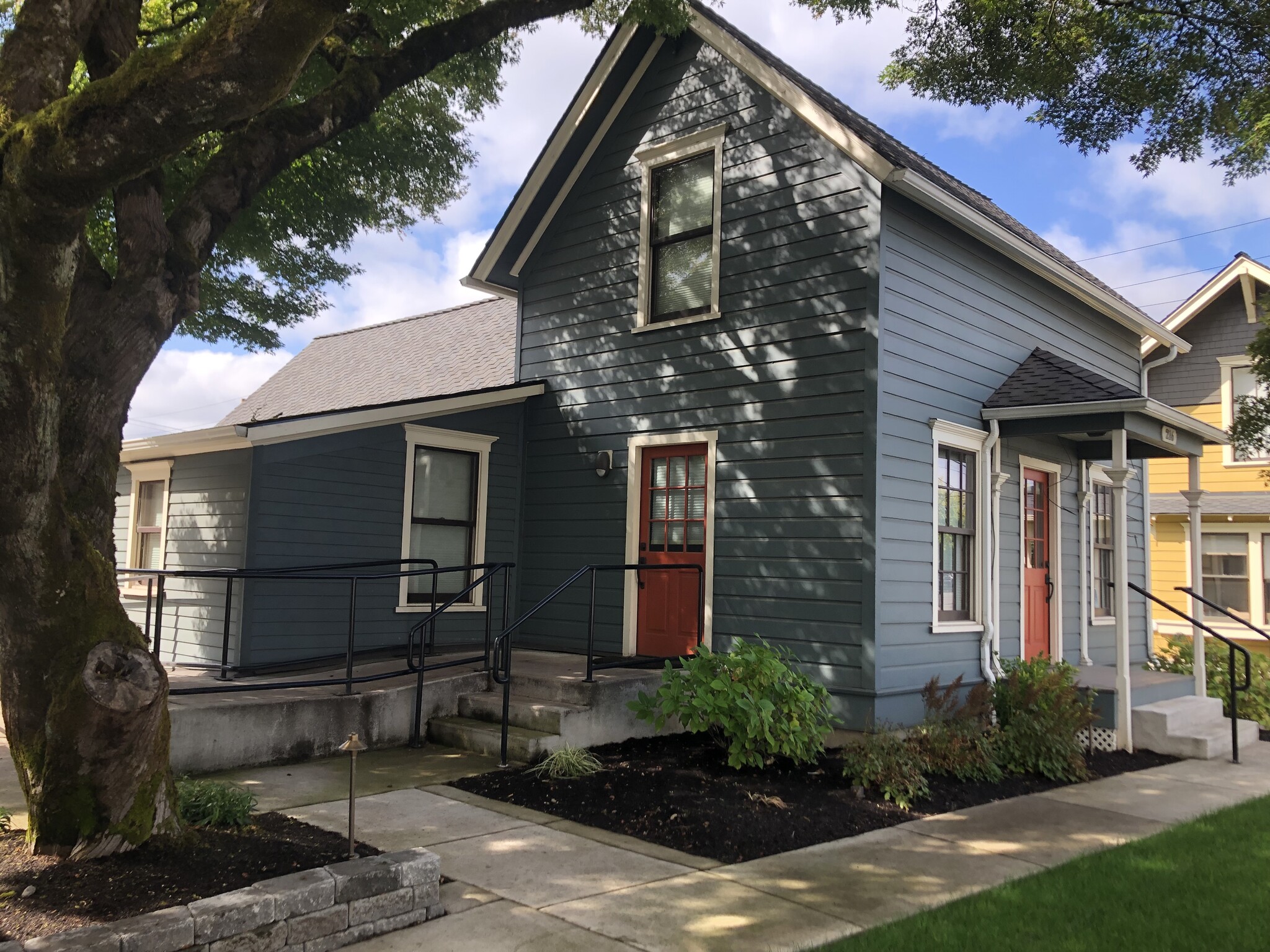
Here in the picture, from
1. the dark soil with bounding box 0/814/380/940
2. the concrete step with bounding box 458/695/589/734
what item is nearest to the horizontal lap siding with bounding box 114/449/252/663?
the concrete step with bounding box 458/695/589/734

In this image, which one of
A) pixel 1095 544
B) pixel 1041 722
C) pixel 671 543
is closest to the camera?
pixel 1041 722

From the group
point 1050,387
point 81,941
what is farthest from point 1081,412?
point 81,941

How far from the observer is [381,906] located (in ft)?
14.0

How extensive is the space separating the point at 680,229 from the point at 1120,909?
7649 mm

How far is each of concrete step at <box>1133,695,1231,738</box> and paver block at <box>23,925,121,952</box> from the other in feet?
29.4

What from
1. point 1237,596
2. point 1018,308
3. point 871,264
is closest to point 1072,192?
point 1237,596

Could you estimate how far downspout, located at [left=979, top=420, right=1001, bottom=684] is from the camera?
9.38m

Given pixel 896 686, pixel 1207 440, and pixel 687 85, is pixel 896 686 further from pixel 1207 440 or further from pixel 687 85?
pixel 687 85

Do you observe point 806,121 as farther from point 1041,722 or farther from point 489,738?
point 489,738

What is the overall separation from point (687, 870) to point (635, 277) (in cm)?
694

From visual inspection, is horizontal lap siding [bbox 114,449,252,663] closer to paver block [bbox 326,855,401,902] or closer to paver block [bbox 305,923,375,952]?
paver block [bbox 326,855,401,902]

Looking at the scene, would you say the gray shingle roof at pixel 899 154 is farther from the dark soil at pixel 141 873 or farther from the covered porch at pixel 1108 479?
the dark soil at pixel 141 873

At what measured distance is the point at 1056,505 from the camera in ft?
36.4

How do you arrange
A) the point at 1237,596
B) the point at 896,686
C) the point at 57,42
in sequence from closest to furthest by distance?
1. the point at 57,42
2. the point at 896,686
3. the point at 1237,596
